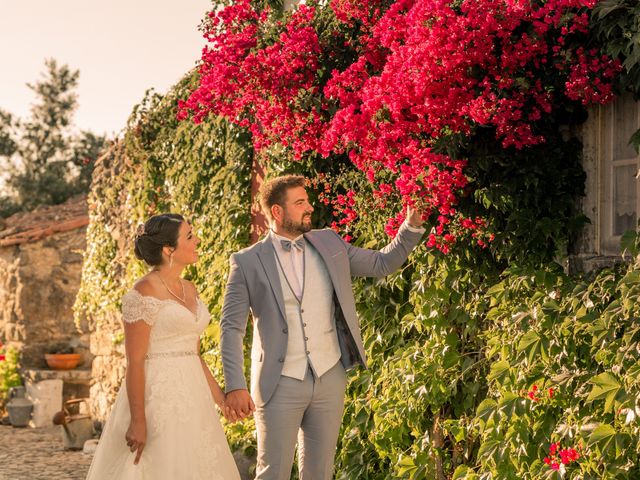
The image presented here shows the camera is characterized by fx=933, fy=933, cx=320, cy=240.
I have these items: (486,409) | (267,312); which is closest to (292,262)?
(267,312)

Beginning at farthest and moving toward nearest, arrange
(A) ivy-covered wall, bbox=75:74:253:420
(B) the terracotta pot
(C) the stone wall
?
1. (C) the stone wall
2. (B) the terracotta pot
3. (A) ivy-covered wall, bbox=75:74:253:420

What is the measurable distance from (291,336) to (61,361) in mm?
11139

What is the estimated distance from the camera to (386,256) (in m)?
4.86

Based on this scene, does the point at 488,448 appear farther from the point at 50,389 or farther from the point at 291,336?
the point at 50,389

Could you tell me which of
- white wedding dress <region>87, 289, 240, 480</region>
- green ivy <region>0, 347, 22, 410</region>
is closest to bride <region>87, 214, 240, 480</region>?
white wedding dress <region>87, 289, 240, 480</region>

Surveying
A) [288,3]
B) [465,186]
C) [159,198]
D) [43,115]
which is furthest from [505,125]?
[43,115]

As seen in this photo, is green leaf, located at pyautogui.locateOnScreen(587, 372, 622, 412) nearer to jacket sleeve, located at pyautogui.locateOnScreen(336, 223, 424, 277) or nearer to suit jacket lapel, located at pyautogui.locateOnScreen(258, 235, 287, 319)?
jacket sleeve, located at pyautogui.locateOnScreen(336, 223, 424, 277)

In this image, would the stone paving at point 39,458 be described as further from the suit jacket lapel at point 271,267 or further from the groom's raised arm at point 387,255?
the suit jacket lapel at point 271,267

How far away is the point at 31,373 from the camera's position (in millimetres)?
14500

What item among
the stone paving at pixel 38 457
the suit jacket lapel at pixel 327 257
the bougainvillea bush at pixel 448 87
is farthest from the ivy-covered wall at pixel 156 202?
the suit jacket lapel at pixel 327 257

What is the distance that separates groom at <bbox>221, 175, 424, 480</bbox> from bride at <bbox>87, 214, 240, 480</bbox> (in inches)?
12.8

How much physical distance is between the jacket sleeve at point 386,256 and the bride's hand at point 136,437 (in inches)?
53.2

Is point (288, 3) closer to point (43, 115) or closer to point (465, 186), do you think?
point (465, 186)

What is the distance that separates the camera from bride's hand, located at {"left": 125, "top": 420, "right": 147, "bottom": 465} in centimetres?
466
